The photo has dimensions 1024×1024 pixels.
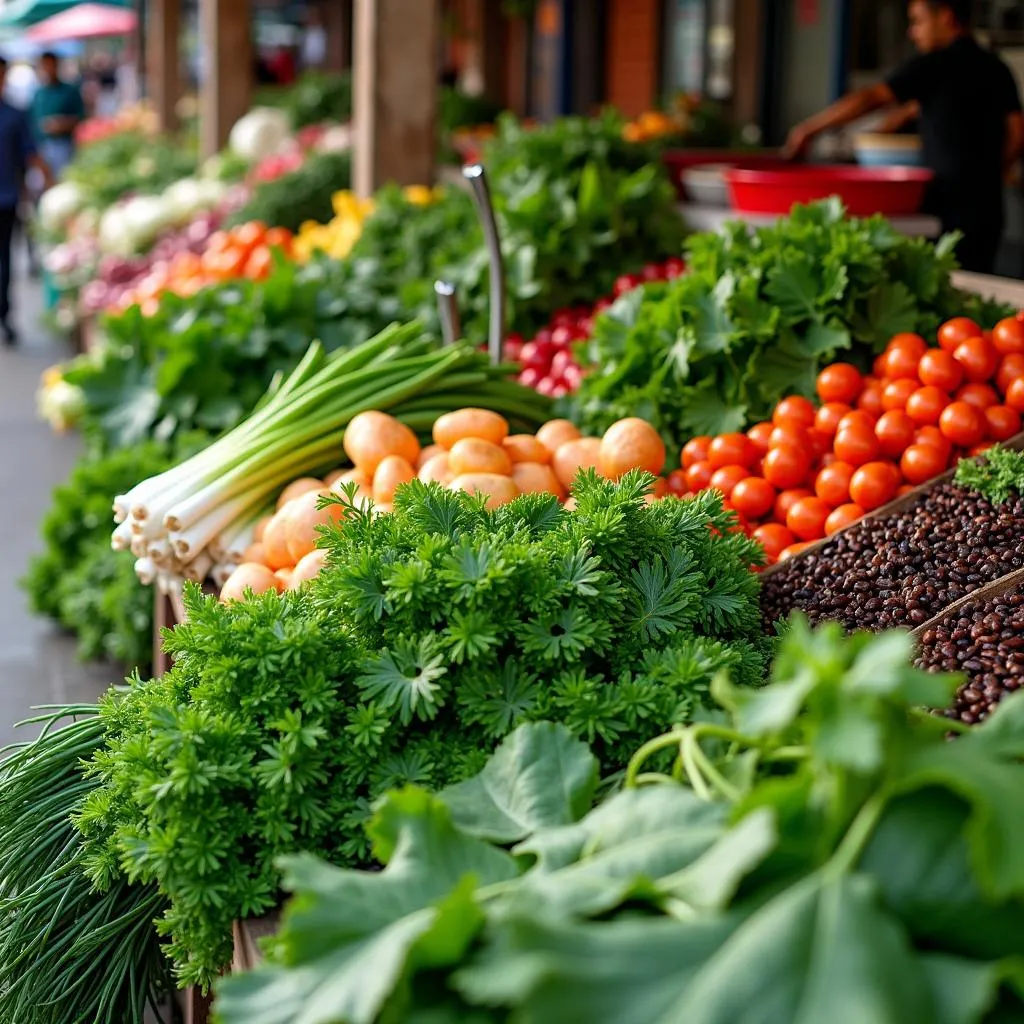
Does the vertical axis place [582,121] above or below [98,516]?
above

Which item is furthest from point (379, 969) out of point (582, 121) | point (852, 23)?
point (852, 23)

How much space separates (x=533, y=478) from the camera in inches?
117

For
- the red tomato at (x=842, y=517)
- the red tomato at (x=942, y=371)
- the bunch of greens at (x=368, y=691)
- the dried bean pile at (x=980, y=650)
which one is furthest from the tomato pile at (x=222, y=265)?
the dried bean pile at (x=980, y=650)

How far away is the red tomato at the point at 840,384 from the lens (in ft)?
10.4

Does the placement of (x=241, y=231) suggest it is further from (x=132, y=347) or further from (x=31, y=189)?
(x=31, y=189)

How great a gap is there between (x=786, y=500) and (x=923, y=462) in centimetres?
30

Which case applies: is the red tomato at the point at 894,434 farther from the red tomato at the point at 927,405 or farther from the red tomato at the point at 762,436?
the red tomato at the point at 762,436

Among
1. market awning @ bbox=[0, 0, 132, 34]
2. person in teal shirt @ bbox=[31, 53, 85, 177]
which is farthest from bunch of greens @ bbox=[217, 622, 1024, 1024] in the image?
market awning @ bbox=[0, 0, 132, 34]

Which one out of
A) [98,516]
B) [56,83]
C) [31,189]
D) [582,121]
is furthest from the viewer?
[31,189]

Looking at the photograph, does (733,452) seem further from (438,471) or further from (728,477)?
(438,471)

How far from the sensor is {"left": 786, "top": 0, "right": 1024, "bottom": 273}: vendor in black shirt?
5.93 m

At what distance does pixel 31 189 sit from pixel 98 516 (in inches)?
640

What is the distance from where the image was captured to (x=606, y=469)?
2.92 metres

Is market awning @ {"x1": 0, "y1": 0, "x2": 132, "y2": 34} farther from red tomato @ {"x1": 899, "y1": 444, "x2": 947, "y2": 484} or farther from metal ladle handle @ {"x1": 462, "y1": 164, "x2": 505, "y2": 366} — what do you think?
red tomato @ {"x1": 899, "y1": 444, "x2": 947, "y2": 484}
